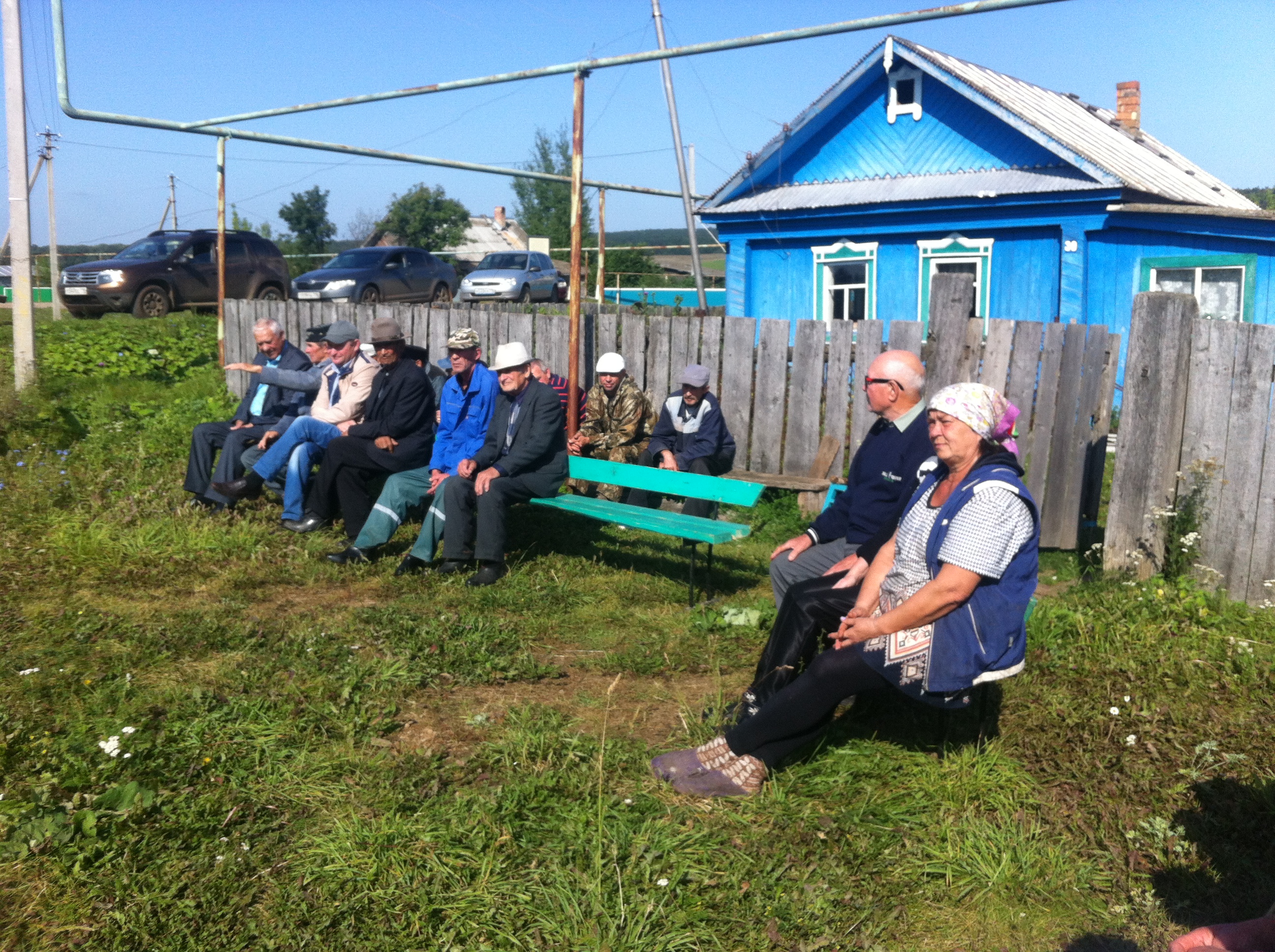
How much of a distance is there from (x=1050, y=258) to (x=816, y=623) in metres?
10.8

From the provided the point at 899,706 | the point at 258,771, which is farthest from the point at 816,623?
the point at 258,771

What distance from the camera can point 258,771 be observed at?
12.1 ft

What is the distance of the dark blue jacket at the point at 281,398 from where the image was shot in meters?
7.96

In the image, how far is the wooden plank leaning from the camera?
5.47 meters

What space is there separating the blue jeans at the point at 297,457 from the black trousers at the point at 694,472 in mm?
2162

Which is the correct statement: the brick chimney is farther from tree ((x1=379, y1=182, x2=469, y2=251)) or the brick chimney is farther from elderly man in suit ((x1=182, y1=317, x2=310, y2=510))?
tree ((x1=379, y1=182, x2=469, y2=251))

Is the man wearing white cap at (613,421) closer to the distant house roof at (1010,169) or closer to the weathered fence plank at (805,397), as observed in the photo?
the weathered fence plank at (805,397)

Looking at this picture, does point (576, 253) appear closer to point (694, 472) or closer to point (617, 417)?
point (617, 417)

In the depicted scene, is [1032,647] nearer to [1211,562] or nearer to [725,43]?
[1211,562]

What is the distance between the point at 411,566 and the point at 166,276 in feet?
46.3

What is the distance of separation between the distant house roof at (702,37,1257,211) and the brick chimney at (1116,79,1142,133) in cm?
108

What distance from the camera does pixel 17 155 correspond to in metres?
9.98

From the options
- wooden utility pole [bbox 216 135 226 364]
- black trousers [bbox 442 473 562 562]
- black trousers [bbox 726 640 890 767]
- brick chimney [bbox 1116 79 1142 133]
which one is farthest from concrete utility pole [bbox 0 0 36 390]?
brick chimney [bbox 1116 79 1142 133]

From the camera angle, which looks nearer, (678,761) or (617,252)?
(678,761)
